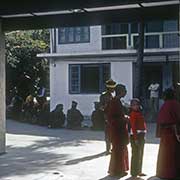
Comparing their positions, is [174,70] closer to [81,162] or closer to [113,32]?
[113,32]

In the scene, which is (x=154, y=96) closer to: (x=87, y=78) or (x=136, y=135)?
(x=87, y=78)

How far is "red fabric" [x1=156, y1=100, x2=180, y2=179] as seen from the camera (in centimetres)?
948

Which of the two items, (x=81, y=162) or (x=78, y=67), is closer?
(x=81, y=162)

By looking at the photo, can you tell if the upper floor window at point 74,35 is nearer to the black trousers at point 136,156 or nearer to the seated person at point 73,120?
the seated person at point 73,120

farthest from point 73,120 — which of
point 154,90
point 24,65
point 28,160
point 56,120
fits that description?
point 24,65

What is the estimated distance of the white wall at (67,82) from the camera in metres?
A: 27.1

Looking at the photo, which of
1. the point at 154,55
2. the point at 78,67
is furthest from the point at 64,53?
the point at 154,55

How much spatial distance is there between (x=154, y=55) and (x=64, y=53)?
4963mm

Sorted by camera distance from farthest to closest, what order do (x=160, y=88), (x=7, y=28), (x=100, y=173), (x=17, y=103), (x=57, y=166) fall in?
1. (x=160, y=88)
2. (x=17, y=103)
3. (x=7, y=28)
4. (x=57, y=166)
5. (x=100, y=173)

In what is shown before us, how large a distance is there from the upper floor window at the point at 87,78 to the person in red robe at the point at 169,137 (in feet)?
59.5

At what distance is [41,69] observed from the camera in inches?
1389

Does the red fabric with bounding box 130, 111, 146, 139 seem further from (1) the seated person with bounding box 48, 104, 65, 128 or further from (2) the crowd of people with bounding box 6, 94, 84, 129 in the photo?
(1) the seated person with bounding box 48, 104, 65, 128

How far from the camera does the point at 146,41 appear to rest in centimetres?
2720

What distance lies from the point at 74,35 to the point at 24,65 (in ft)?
20.5
